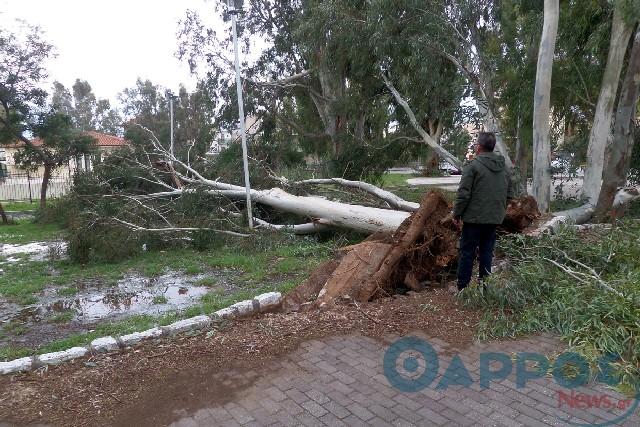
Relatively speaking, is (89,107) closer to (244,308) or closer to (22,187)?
(22,187)

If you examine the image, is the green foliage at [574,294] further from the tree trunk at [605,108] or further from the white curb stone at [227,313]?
the tree trunk at [605,108]

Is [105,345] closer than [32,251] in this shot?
Yes

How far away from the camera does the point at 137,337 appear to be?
12.7 ft

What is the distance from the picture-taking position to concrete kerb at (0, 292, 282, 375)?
3.49 meters

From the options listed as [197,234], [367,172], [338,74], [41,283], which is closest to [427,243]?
[197,234]

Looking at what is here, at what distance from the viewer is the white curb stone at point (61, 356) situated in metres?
3.53

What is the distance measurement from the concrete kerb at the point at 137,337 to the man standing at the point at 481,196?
194 cm

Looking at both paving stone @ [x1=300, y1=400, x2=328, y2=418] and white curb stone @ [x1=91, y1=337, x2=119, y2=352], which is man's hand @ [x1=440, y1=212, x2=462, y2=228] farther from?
white curb stone @ [x1=91, y1=337, x2=119, y2=352]

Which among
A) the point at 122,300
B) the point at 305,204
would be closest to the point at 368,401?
the point at 122,300

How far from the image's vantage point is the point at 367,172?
13.5 meters

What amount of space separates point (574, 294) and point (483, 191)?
1.18 m

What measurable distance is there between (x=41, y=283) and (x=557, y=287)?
6.42m

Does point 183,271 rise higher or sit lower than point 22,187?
lower

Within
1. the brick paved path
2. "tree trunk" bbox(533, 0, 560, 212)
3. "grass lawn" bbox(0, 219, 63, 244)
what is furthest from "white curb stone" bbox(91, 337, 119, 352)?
"grass lawn" bbox(0, 219, 63, 244)
